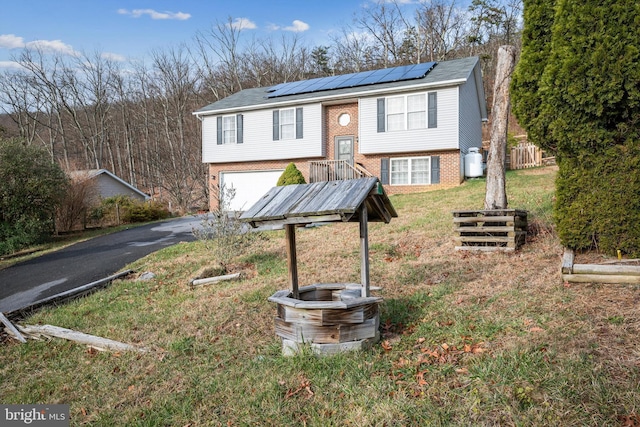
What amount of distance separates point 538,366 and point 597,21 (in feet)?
15.5

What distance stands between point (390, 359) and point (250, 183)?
1837 cm

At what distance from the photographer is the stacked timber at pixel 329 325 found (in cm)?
384

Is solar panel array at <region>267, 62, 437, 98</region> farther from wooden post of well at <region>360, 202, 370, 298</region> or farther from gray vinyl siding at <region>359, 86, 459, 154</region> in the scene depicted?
wooden post of well at <region>360, 202, 370, 298</region>

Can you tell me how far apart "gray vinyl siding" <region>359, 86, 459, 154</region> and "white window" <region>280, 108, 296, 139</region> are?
348 centimetres

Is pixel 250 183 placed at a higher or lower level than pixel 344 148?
lower

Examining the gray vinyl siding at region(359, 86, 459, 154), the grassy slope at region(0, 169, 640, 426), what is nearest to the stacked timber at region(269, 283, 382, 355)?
the grassy slope at region(0, 169, 640, 426)

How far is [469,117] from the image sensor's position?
63.1 feet

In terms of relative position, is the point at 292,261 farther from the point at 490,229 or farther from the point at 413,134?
the point at 413,134

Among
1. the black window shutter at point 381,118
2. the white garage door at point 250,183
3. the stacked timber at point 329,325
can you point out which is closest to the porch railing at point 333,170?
the black window shutter at point 381,118

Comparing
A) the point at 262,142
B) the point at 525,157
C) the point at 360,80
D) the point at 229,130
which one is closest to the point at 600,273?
the point at 360,80

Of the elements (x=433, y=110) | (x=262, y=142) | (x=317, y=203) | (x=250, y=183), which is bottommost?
(x=317, y=203)

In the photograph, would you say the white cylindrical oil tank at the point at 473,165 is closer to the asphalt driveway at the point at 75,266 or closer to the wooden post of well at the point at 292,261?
the asphalt driveway at the point at 75,266

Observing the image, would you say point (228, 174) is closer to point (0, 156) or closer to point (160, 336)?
point (0, 156)

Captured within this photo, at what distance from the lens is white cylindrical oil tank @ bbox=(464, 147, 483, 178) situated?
18.0 m
